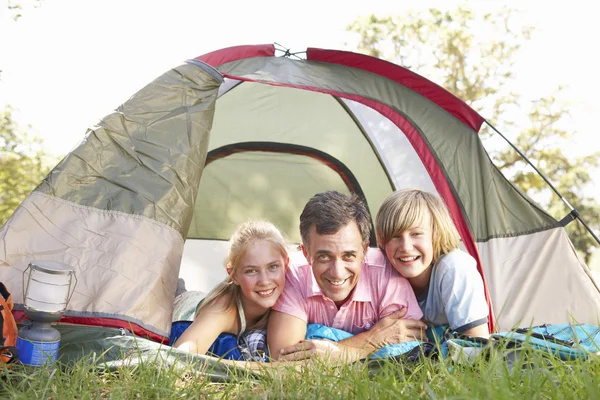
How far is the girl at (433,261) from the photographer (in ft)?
7.65

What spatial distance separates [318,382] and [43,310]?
0.96 metres

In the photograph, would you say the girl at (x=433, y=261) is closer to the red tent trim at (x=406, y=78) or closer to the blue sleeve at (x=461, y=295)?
the blue sleeve at (x=461, y=295)

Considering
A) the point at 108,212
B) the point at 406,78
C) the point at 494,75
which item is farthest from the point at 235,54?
the point at 494,75

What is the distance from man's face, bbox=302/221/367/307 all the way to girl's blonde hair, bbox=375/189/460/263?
0.16m

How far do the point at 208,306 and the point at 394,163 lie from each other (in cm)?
162

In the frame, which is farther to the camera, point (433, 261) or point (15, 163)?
point (15, 163)

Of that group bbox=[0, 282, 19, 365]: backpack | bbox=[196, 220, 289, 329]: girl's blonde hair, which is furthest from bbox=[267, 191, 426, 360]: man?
bbox=[0, 282, 19, 365]: backpack

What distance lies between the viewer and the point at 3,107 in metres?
9.52

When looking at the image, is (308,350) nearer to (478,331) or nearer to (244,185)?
(478,331)

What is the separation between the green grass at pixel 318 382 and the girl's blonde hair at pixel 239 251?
2.01 feet

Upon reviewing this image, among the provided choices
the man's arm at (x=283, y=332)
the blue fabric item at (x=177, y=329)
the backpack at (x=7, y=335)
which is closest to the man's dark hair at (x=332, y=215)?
the man's arm at (x=283, y=332)

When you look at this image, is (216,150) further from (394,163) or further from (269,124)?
(394,163)

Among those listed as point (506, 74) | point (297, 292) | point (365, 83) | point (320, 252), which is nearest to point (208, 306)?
point (297, 292)

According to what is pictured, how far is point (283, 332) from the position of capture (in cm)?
237
